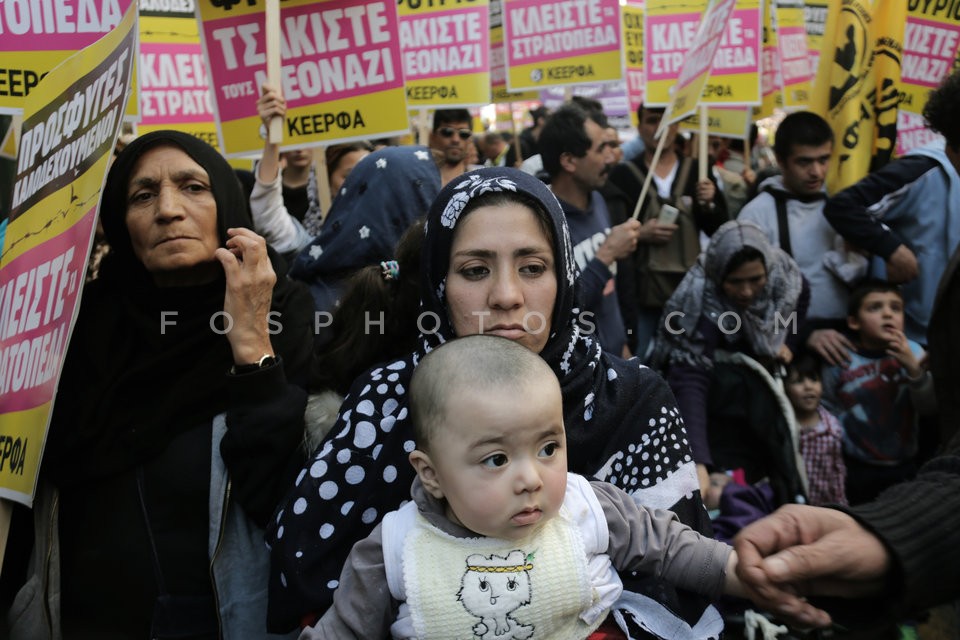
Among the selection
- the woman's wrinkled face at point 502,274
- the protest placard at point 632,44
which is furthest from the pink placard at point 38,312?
the protest placard at point 632,44

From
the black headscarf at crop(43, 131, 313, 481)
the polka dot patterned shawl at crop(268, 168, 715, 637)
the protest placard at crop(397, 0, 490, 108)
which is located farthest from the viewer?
the protest placard at crop(397, 0, 490, 108)

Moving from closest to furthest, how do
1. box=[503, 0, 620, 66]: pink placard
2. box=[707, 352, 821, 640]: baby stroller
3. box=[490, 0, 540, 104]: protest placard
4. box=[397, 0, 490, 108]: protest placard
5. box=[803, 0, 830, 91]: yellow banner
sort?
box=[707, 352, 821, 640]: baby stroller → box=[397, 0, 490, 108]: protest placard → box=[503, 0, 620, 66]: pink placard → box=[803, 0, 830, 91]: yellow banner → box=[490, 0, 540, 104]: protest placard

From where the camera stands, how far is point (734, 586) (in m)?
1.86

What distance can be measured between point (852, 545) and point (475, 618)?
28.2 inches

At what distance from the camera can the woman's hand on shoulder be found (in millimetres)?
2344

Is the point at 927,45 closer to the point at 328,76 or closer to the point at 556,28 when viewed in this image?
the point at 556,28

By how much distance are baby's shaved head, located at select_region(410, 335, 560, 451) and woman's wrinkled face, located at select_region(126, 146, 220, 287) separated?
3.53 ft

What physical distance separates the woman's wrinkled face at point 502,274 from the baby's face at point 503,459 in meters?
0.42

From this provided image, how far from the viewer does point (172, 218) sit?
103 inches

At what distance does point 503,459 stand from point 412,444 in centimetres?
49

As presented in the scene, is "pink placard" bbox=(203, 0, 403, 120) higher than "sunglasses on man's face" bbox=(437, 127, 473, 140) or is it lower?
higher
